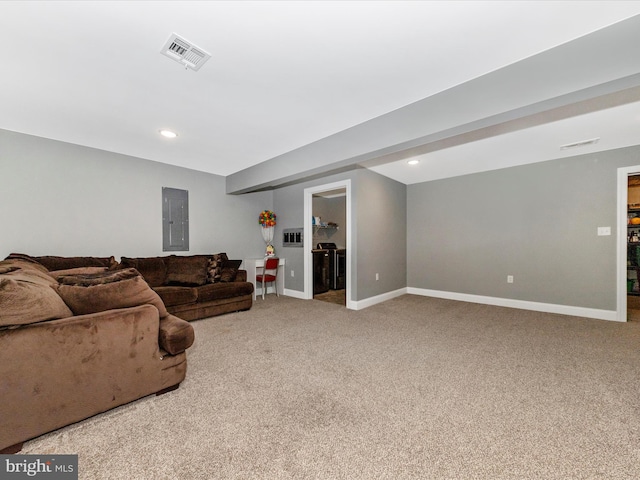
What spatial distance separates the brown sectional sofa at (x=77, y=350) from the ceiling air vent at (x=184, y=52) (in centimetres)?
165

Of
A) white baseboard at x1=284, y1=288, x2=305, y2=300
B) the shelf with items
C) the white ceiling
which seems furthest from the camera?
the shelf with items

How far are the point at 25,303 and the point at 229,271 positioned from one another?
113 inches

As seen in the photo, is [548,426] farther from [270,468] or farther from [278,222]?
[278,222]

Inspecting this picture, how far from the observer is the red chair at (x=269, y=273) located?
4945 mm

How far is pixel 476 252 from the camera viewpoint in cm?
480

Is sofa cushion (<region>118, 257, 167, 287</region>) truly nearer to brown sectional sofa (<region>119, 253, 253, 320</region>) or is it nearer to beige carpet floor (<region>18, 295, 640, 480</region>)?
brown sectional sofa (<region>119, 253, 253, 320</region>)

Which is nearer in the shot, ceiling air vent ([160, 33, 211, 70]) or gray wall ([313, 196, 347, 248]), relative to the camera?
ceiling air vent ([160, 33, 211, 70])

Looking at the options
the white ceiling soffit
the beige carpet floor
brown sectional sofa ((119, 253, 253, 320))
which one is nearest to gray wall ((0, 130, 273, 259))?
brown sectional sofa ((119, 253, 253, 320))

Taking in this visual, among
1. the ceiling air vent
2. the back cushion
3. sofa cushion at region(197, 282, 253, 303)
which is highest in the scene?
the ceiling air vent

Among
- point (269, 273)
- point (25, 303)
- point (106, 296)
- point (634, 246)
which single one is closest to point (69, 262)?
point (106, 296)

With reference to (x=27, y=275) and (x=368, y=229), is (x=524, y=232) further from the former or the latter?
(x=27, y=275)

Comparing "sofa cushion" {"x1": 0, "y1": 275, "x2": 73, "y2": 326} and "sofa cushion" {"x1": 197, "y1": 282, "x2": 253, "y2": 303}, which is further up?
"sofa cushion" {"x1": 0, "y1": 275, "x2": 73, "y2": 326}

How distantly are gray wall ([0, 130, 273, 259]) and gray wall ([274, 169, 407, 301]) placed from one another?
4.59 ft

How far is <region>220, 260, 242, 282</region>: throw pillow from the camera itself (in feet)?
14.0
